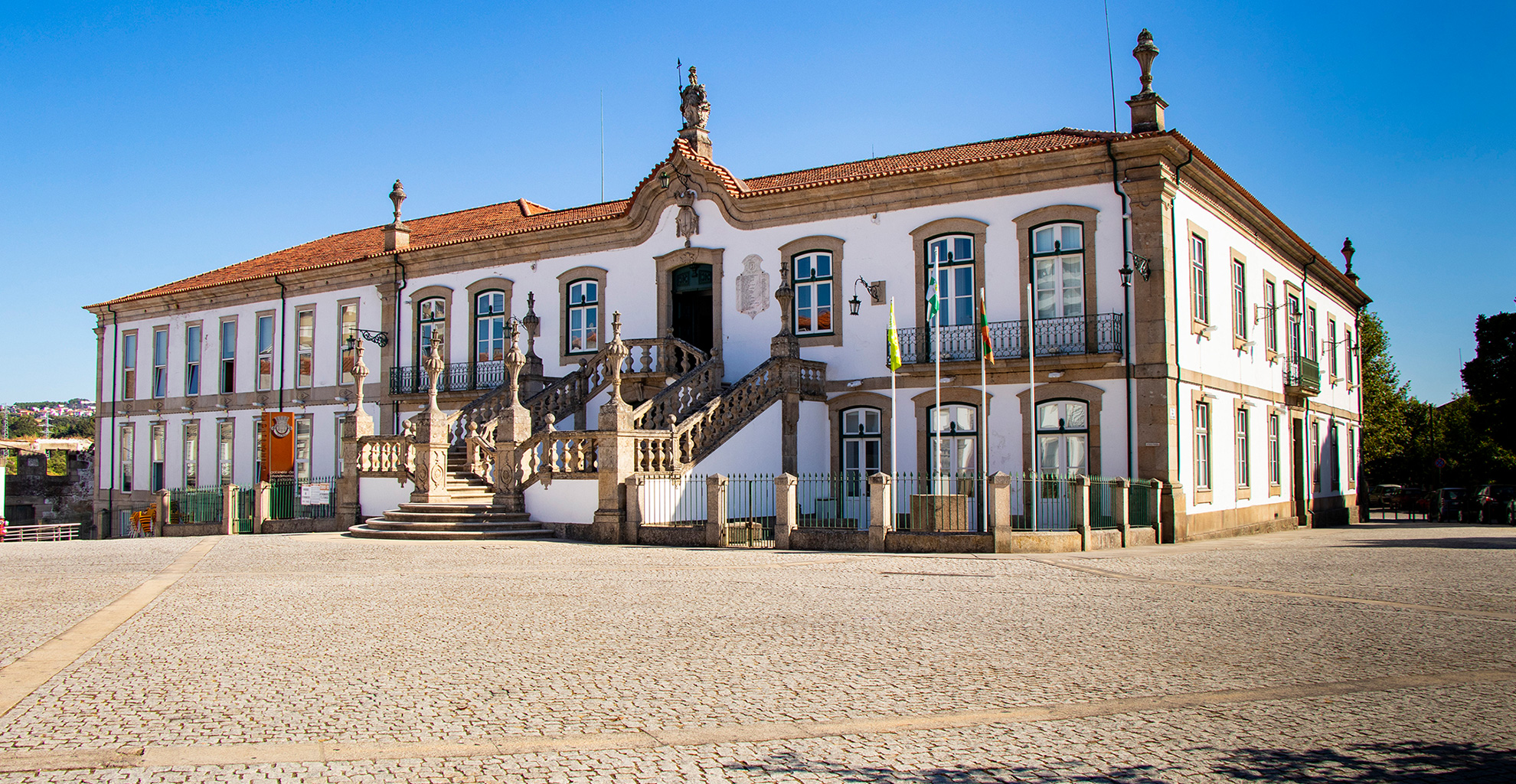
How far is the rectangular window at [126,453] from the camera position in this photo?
34.1 metres

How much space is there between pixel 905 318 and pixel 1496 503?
19.2 metres

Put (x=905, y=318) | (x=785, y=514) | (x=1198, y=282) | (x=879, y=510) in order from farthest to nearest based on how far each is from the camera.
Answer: (x=905, y=318), (x=1198, y=282), (x=785, y=514), (x=879, y=510)

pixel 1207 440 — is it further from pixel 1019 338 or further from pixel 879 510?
pixel 879 510

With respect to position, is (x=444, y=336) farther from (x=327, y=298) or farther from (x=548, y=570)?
(x=548, y=570)

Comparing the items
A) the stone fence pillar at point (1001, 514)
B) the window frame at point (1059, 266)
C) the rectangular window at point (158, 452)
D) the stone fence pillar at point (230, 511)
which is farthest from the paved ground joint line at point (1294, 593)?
the rectangular window at point (158, 452)

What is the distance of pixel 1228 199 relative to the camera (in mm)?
21750

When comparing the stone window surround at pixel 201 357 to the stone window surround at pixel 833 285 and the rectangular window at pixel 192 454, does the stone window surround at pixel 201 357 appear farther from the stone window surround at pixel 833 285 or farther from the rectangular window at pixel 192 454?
the stone window surround at pixel 833 285

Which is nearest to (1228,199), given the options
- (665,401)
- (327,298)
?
(665,401)

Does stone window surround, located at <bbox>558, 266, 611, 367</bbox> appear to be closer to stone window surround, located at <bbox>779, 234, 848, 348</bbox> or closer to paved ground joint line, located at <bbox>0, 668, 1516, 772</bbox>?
stone window surround, located at <bbox>779, 234, 848, 348</bbox>

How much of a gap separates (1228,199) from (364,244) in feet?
75.8

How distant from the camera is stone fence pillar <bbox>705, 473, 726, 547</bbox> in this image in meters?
16.7

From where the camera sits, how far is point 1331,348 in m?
30.6

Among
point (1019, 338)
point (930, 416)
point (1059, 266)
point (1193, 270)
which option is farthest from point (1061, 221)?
point (930, 416)

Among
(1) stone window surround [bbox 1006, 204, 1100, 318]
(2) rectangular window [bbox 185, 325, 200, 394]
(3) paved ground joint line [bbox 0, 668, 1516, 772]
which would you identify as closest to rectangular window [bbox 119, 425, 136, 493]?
(2) rectangular window [bbox 185, 325, 200, 394]
